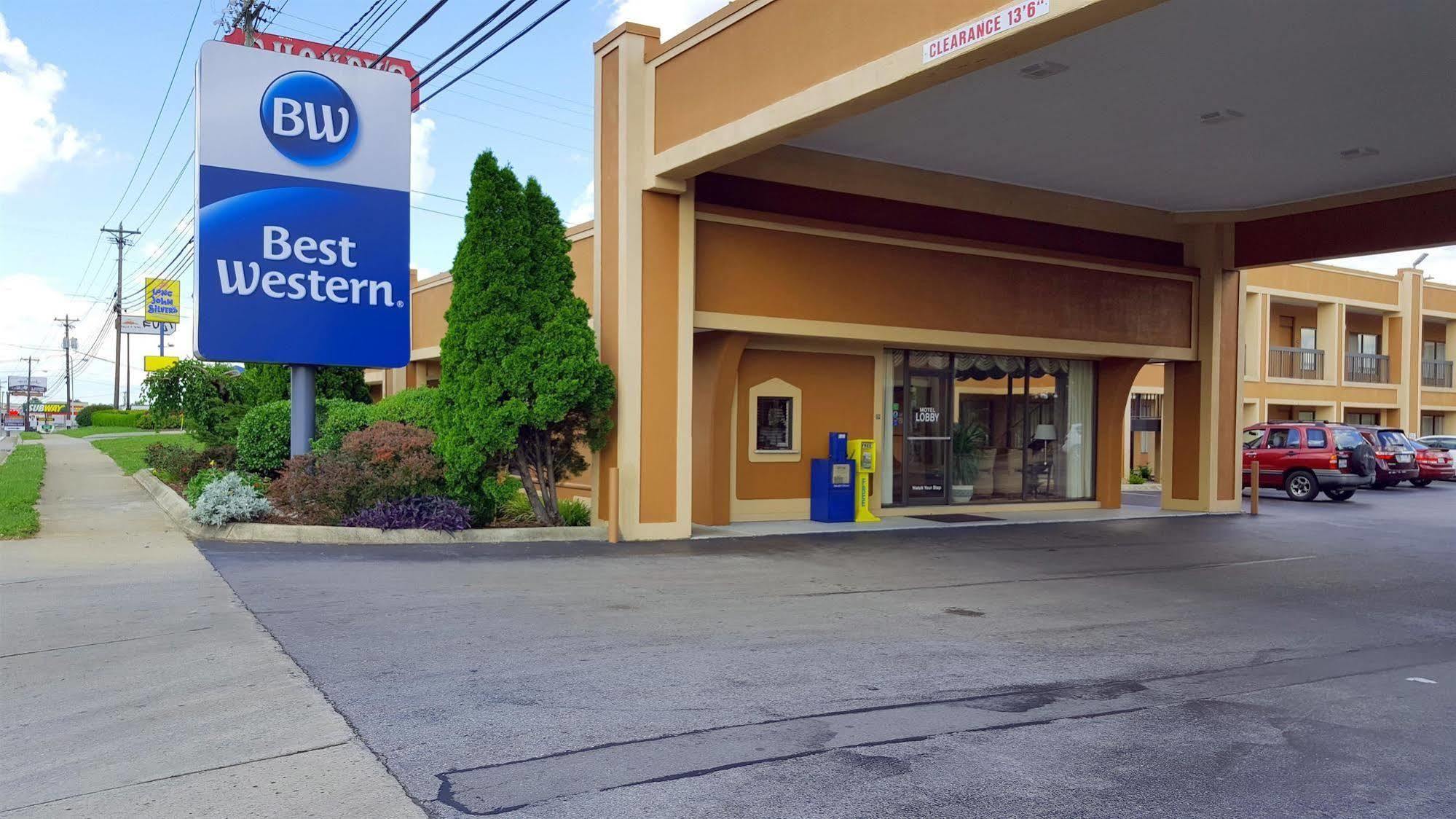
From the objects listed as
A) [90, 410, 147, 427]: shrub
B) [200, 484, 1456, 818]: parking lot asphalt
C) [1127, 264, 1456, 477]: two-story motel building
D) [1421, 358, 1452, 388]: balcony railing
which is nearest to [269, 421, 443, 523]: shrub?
[200, 484, 1456, 818]: parking lot asphalt

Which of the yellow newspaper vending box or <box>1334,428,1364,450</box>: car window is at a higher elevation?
<box>1334,428,1364,450</box>: car window

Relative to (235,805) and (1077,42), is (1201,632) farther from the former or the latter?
(235,805)

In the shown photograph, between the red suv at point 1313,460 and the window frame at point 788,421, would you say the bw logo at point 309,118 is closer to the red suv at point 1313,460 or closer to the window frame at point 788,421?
the window frame at point 788,421

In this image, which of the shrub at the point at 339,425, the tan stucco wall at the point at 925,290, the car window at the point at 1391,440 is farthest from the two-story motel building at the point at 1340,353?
the shrub at the point at 339,425

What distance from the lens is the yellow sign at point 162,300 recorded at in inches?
2153

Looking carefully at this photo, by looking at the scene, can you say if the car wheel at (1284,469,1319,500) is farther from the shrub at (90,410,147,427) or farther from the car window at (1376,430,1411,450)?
the shrub at (90,410,147,427)

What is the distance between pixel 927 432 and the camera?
18516 mm

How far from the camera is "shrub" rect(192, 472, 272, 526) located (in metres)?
12.6

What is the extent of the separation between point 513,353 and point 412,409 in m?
2.74

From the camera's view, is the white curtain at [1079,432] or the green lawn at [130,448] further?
the green lawn at [130,448]

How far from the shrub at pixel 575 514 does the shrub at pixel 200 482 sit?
4.57m

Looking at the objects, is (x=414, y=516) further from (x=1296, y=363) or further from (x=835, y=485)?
(x=1296, y=363)

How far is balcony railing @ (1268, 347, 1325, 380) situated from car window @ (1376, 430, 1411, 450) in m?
6.80

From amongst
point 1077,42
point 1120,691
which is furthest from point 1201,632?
point 1077,42
